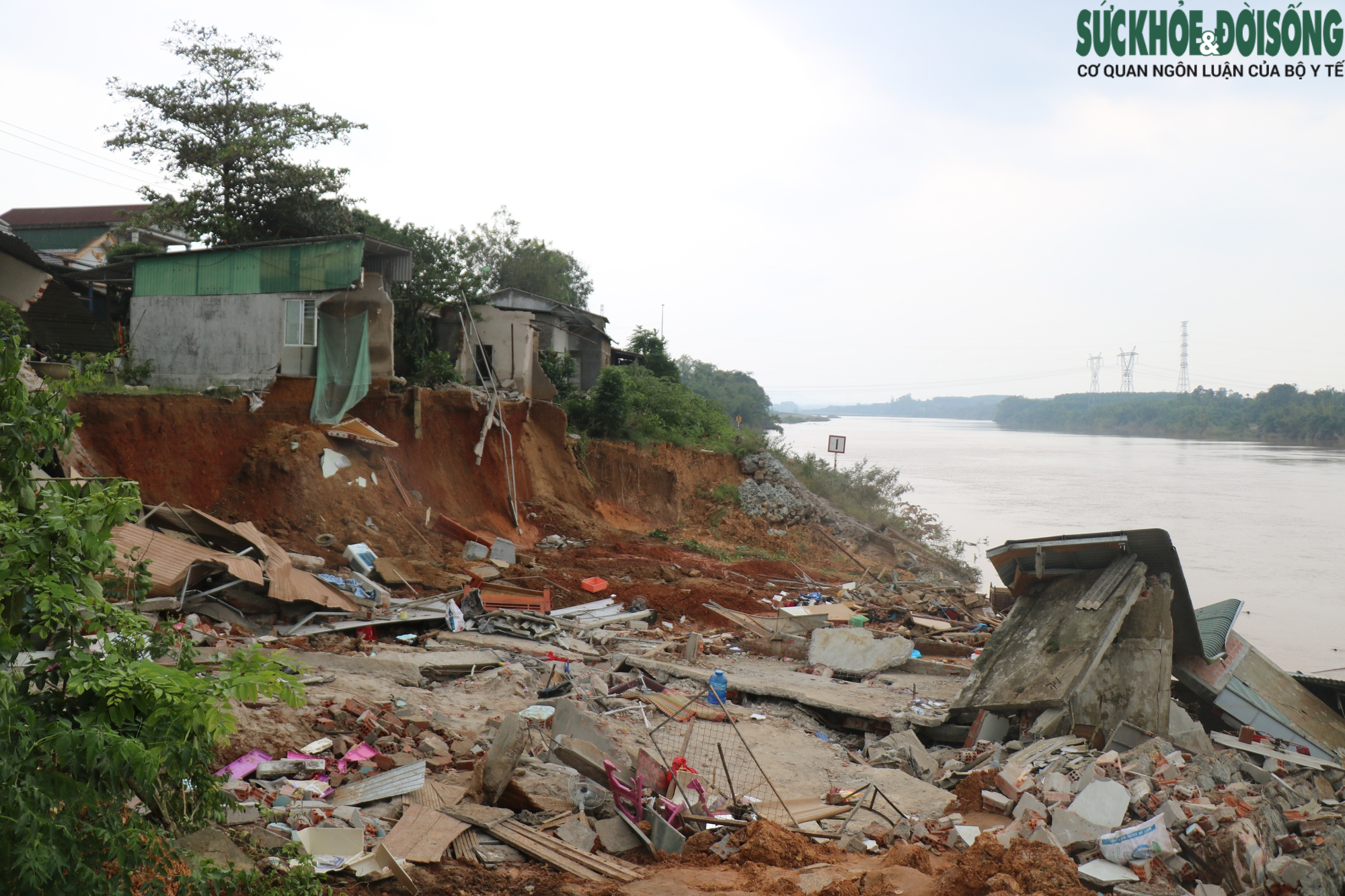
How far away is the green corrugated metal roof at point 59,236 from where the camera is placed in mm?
34438

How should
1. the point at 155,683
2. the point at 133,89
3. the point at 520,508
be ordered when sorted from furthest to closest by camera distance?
the point at 133,89 < the point at 520,508 < the point at 155,683

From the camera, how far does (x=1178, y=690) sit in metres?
9.50

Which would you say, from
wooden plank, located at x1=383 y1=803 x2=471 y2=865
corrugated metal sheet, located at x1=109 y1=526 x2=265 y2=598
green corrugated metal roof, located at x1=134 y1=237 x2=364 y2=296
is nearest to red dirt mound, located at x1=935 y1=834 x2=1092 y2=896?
wooden plank, located at x1=383 y1=803 x2=471 y2=865

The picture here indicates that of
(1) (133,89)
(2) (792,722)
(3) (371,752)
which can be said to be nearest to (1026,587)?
(2) (792,722)

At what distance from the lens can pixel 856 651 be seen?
1121cm

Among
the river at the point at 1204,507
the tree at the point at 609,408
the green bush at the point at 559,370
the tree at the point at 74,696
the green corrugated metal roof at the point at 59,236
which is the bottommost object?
the river at the point at 1204,507

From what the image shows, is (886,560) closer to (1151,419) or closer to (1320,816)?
(1320,816)

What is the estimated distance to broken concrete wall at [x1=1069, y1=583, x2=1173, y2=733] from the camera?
7.80m

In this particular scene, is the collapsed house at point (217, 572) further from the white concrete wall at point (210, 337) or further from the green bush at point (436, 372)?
the green bush at point (436, 372)

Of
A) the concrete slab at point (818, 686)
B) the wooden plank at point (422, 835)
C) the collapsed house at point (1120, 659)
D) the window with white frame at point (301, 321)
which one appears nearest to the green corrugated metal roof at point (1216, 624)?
the collapsed house at point (1120, 659)

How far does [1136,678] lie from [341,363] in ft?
46.8

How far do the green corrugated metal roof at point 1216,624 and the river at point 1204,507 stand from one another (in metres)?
3.61

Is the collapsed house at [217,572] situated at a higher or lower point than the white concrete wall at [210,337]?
lower

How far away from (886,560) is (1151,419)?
9090 centimetres
